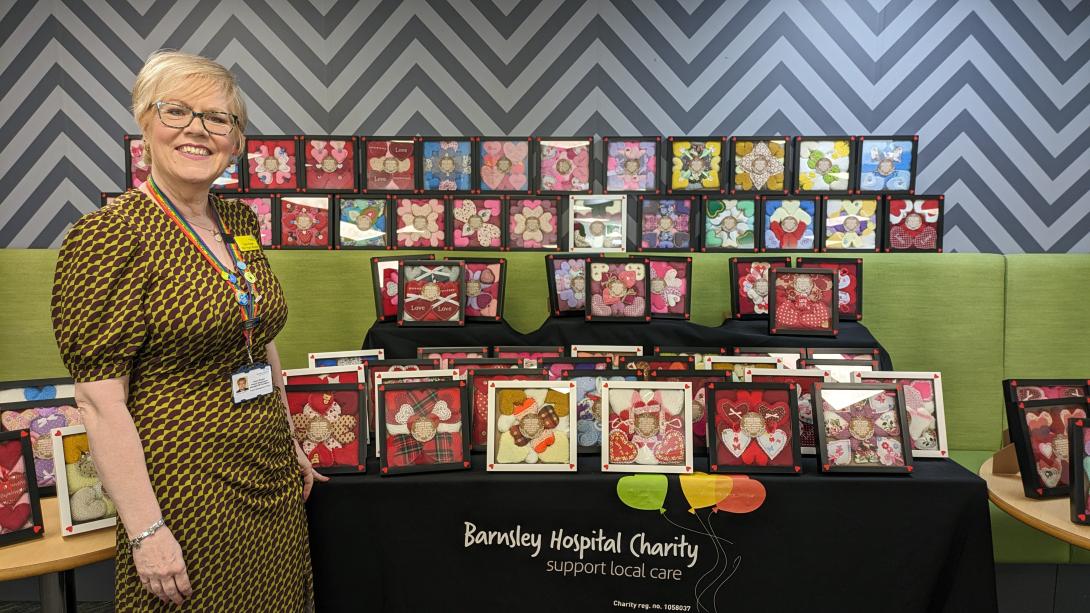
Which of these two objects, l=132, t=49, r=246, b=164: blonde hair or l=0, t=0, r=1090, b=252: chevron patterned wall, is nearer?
l=132, t=49, r=246, b=164: blonde hair

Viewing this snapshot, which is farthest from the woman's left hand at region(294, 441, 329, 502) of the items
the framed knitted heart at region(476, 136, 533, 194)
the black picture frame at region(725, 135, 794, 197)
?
the black picture frame at region(725, 135, 794, 197)

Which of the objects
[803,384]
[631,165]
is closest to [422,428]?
[803,384]

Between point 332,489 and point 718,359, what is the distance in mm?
1408

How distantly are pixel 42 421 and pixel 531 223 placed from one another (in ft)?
6.85

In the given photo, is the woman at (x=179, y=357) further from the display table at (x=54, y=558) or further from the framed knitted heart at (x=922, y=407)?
the framed knitted heart at (x=922, y=407)

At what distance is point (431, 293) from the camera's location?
2.90 metres

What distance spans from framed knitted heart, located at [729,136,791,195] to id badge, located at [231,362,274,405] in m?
2.48

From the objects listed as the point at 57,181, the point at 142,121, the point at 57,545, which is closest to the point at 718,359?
the point at 142,121

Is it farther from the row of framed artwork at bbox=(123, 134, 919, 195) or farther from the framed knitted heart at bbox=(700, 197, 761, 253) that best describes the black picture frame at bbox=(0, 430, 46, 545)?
the framed knitted heart at bbox=(700, 197, 761, 253)

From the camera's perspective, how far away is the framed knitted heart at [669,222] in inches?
131

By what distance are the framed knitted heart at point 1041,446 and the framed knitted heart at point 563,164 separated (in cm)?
206

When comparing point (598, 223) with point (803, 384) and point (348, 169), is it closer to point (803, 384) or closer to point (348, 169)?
point (348, 169)

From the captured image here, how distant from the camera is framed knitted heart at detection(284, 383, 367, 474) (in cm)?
209

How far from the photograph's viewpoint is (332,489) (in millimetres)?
2016
